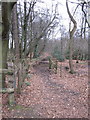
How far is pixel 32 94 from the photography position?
5.53 m

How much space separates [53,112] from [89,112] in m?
1.11

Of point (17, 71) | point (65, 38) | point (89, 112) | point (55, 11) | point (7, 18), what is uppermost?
point (55, 11)

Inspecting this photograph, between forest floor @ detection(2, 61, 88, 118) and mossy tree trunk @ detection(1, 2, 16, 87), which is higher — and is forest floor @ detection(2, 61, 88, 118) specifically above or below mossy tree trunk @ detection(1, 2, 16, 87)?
below

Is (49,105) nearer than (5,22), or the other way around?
(5,22)

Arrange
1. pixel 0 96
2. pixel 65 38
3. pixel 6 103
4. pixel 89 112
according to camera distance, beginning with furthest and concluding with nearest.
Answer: pixel 65 38, pixel 0 96, pixel 6 103, pixel 89 112

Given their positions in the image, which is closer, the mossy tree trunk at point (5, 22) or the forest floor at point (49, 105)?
the mossy tree trunk at point (5, 22)

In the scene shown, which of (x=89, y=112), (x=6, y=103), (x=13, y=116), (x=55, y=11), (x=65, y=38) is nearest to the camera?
(x=13, y=116)

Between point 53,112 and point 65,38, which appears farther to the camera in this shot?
point 65,38

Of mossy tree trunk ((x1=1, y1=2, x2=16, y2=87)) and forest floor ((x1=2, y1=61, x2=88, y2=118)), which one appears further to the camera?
forest floor ((x1=2, y1=61, x2=88, y2=118))

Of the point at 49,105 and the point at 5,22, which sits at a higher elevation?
the point at 5,22

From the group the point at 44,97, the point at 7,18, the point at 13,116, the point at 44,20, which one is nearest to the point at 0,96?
the point at 13,116

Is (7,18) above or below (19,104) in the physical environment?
above

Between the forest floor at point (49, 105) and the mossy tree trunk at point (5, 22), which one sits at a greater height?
the mossy tree trunk at point (5, 22)

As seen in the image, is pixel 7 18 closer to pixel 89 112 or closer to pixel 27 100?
pixel 27 100
